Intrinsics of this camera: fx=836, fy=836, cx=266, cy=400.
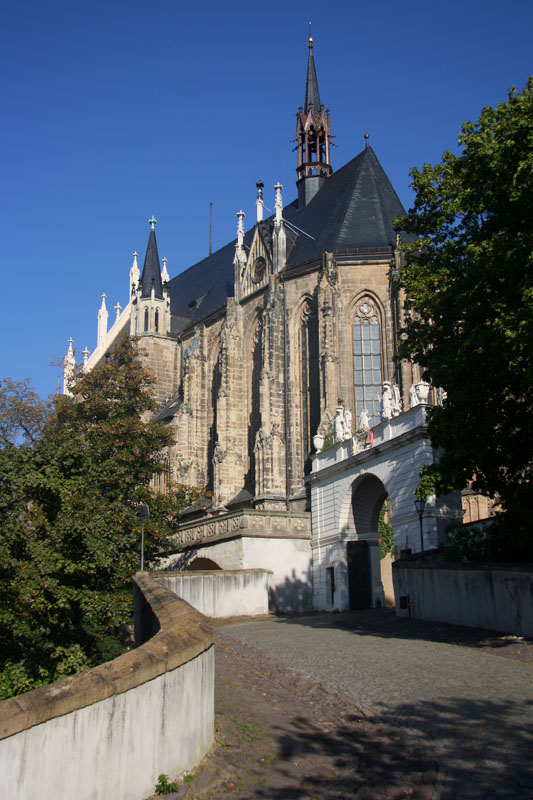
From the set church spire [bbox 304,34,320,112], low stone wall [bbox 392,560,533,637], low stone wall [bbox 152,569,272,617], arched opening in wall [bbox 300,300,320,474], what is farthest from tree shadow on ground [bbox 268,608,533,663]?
church spire [bbox 304,34,320,112]

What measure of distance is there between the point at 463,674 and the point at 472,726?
2.92m

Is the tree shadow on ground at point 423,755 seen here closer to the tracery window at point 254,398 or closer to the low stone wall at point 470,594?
the low stone wall at point 470,594

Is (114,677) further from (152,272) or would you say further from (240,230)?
(152,272)

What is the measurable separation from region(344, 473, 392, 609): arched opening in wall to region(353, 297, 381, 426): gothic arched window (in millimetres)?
9336

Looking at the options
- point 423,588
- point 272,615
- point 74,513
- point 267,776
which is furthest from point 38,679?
point 272,615

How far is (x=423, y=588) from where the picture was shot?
18.3m

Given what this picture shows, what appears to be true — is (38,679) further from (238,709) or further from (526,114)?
(526,114)

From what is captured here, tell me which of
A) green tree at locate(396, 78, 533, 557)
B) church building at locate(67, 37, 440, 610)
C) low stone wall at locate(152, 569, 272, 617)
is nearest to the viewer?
green tree at locate(396, 78, 533, 557)

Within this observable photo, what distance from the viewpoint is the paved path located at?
6738 millimetres

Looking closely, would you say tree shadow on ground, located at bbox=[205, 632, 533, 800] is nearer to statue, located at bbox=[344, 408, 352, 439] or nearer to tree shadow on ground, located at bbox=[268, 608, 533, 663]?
tree shadow on ground, located at bbox=[268, 608, 533, 663]

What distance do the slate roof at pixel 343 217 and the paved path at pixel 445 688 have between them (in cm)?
2747

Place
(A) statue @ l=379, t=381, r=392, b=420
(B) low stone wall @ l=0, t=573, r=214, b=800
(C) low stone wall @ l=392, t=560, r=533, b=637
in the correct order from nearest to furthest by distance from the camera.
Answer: (B) low stone wall @ l=0, t=573, r=214, b=800
(C) low stone wall @ l=392, t=560, r=533, b=637
(A) statue @ l=379, t=381, r=392, b=420

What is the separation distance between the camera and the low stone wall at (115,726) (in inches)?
211

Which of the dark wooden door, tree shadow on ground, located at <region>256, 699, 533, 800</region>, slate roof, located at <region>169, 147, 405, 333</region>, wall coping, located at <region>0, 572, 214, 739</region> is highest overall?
slate roof, located at <region>169, 147, 405, 333</region>
